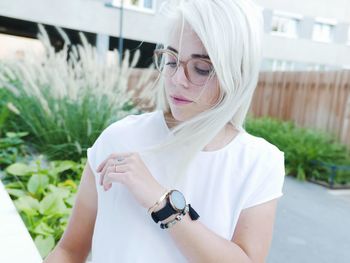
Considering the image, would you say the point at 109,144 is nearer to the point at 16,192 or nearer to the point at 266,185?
the point at 266,185

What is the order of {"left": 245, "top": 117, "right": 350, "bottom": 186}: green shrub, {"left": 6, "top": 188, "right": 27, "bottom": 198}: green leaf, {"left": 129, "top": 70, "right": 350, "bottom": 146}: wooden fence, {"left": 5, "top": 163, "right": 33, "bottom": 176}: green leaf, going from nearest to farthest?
{"left": 6, "top": 188, "right": 27, "bottom": 198}: green leaf → {"left": 5, "top": 163, "right": 33, "bottom": 176}: green leaf → {"left": 245, "top": 117, "right": 350, "bottom": 186}: green shrub → {"left": 129, "top": 70, "right": 350, "bottom": 146}: wooden fence

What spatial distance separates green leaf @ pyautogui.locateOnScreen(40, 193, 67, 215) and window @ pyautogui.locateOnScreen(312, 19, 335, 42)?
652 inches

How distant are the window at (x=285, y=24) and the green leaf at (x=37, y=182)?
48.8 ft

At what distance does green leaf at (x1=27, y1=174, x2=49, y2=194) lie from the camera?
2.52m

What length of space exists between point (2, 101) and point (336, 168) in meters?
4.05

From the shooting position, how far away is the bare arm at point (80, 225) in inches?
36.5

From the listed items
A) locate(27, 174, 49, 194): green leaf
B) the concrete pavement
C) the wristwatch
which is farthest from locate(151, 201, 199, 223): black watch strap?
locate(27, 174, 49, 194): green leaf

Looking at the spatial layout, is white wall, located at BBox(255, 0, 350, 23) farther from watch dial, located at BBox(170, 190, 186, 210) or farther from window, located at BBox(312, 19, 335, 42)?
watch dial, located at BBox(170, 190, 186, 210)

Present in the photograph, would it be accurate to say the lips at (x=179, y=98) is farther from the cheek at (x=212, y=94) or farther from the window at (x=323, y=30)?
the window at (x=323, y=30)

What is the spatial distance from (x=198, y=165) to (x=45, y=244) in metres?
1.39

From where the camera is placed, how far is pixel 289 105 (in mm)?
6949

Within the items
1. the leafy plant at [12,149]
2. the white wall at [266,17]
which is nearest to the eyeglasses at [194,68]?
the leafy plant at [12,149]

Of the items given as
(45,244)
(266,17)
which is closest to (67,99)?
(45,244)

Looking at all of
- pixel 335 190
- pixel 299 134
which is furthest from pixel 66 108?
pixel 299 134
